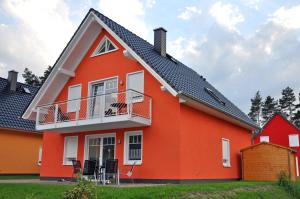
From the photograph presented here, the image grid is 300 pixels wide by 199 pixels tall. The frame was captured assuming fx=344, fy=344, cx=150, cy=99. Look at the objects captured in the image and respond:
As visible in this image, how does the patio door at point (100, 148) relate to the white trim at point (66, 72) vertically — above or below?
below

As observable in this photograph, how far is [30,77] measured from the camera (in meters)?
54.4

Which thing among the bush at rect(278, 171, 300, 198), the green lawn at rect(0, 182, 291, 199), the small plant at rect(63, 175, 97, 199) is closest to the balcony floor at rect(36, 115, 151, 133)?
the green lawn at rect(0, 182, 291, 199)

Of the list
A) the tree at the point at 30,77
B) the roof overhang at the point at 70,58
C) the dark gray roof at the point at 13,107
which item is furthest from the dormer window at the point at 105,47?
the tree at the point at 30,77

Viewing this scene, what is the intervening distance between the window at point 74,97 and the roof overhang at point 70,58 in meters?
0.73

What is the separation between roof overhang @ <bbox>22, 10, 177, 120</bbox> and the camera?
16.9 metres

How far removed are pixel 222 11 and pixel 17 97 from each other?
16.2m

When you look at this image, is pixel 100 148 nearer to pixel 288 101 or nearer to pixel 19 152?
pixel 19 152

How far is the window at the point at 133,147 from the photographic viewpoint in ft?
49.7

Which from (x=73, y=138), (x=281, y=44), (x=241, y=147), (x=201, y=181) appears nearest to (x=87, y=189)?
(x=201, y=181)

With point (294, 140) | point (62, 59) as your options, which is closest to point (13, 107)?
point (62, 59)

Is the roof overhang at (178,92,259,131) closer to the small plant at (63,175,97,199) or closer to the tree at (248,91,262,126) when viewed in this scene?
the small plant at (63,175,97,199)

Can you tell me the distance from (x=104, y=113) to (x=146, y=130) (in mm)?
1970

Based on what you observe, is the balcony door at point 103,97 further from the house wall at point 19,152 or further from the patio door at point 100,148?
the house wall at point 19,152

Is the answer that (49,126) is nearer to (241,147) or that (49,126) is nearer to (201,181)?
(201,181)
